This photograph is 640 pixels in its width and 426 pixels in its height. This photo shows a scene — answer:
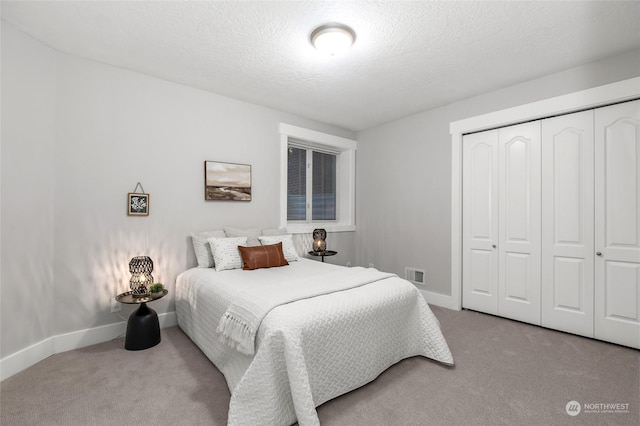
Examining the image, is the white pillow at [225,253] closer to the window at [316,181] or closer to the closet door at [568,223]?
the window at [316,181]

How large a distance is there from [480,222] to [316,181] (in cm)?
234

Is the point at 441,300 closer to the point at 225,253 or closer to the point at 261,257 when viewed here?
the point at 261,257

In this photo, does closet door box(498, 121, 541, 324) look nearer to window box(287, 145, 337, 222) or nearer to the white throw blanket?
the white throw blanket

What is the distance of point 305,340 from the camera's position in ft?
5.64

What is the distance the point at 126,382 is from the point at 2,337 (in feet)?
3.08

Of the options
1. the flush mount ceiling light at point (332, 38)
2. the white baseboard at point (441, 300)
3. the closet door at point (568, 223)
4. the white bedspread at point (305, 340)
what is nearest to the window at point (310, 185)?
the white bedspread at point (305, 340)

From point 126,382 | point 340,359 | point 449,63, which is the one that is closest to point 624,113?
point 449,63

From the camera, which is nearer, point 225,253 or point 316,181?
point 225,253

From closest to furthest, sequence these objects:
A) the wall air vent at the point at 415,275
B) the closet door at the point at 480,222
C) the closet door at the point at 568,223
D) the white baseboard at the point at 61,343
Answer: the white baseboard at the point at 61,343
the closet door at the point at 568,223
the closet door at the point at 480,222
the wall air vent at the point at 415,275

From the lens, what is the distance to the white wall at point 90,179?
7.33 ft

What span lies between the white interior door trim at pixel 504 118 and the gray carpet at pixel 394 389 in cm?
117

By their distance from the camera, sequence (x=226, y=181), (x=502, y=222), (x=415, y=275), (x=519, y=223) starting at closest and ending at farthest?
(x=519, y=223) < (x=502, y=222) < (x=226, y=181) < (x=415, y=275)

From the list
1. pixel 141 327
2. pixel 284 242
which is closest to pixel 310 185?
pixel 284 242

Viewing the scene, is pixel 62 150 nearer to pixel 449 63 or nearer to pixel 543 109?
pixel 449 63
